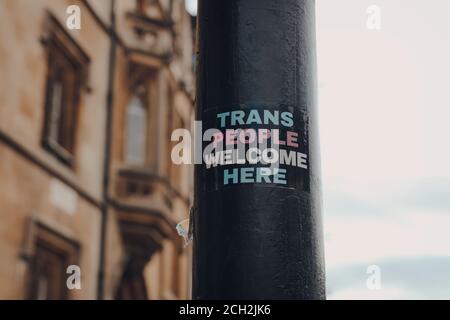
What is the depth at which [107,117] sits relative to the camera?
1537 centimetres

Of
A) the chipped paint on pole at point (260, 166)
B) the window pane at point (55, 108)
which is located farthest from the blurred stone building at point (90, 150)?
the chipped paint on pole at point (260, 166)

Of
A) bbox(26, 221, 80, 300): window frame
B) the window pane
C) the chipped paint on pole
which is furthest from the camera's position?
the window pane

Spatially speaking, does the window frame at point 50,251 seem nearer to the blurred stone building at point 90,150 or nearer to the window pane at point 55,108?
the blurred stone building at point 90,150

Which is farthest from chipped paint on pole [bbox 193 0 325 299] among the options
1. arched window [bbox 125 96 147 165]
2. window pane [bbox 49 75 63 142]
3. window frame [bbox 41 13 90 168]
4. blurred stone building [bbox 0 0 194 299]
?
arched window [bbox 125 96 147 165]

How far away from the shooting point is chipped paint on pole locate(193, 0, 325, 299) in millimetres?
2465

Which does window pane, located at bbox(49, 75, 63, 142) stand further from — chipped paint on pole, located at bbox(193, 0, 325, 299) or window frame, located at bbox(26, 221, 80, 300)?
chipped paint on pole, located at bbox(193, 0, 325, 299)

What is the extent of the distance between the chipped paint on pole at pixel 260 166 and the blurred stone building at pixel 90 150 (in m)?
8.77

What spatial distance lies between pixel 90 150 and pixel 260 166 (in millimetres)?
12296

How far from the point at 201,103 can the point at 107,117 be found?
506 inches

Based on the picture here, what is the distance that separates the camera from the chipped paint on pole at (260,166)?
8.09 feet

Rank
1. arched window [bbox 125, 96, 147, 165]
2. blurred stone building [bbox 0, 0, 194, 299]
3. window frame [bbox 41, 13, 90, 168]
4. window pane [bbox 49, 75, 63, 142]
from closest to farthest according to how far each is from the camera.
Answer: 1. blurred stone building [bbox 0, 0, 194, 299]
2. window frame [bbox 41, 13, 90, 168]
3. window pane [bbox 49, 75, 63, 142]
4. arched window [bbox 125, 96, 147, 165]

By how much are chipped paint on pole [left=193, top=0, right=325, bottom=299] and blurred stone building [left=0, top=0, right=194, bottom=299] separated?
877 cm
